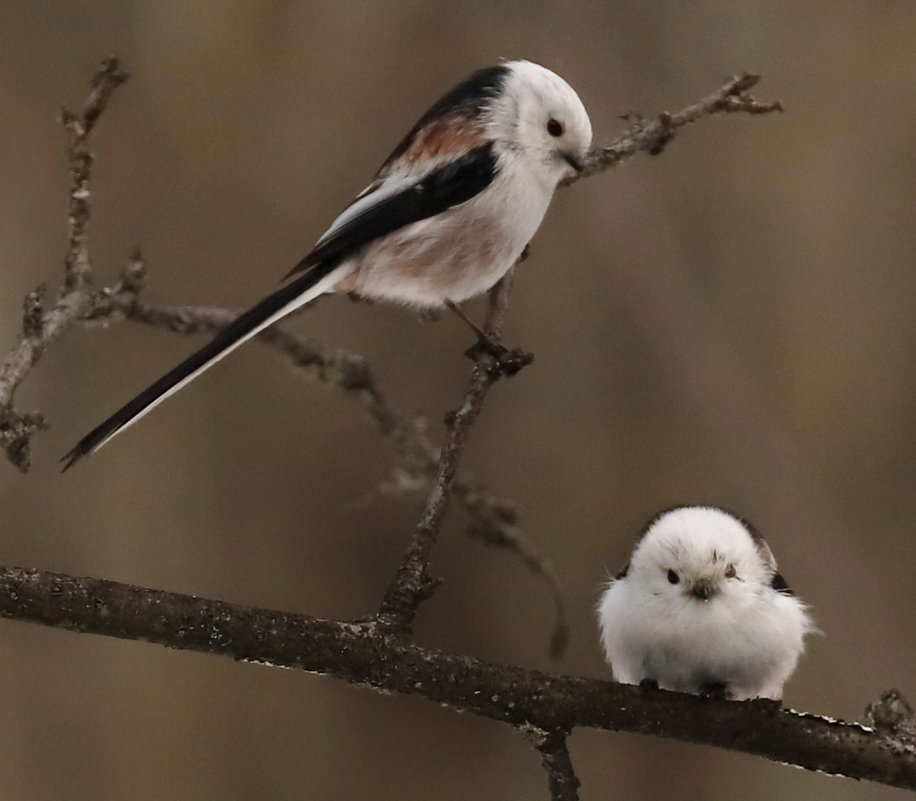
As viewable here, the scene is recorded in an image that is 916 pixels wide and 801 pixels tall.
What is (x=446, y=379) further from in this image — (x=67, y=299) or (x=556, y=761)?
(x=556, y=761)

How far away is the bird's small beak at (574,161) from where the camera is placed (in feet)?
3.19

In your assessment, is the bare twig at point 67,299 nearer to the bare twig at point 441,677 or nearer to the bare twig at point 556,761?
the bare twig at point 441,677

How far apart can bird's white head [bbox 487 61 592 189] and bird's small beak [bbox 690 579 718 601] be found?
0.37 metres

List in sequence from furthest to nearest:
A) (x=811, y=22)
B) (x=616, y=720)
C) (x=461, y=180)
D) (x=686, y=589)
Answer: (x=811, y=22), (x=461, y=180), (x=686, y=589), (x=616, y=720)

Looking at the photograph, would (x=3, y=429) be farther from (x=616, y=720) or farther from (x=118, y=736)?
(x=118, y=736)

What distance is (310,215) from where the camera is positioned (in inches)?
66.6

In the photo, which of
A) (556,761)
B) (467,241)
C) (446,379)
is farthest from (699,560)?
(446,379)

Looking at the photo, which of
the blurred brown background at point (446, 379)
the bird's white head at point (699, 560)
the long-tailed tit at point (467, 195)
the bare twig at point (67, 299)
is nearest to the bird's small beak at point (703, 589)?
the bird's white head at point (699, 560)

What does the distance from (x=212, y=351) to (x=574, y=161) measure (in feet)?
1.23

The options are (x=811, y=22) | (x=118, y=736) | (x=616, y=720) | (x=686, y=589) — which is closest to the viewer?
(x=616, y=720)

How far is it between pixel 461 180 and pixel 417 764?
0.96 meters

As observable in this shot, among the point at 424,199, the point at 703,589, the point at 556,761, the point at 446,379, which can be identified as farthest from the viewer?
the point at 446,379

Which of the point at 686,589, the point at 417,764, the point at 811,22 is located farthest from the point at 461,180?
the point at 811,22

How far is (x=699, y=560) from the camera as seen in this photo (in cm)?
89
